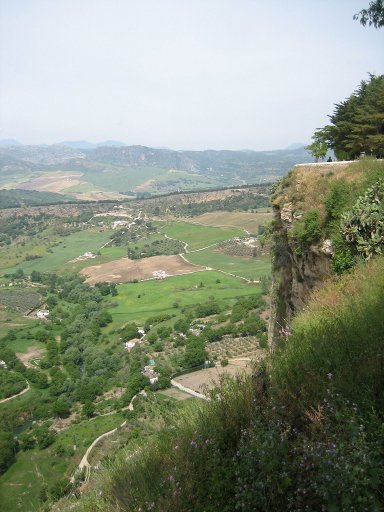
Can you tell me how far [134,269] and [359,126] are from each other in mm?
71985

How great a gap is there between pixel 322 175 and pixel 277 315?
475cm

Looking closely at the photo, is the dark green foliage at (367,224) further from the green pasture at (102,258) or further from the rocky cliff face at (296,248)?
the green pasture at (102,258)

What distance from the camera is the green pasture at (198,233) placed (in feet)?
329

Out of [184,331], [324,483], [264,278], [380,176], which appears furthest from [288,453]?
[264,278]

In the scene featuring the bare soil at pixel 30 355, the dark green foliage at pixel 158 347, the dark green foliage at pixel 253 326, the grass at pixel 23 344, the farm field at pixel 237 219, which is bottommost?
the bare soil at pixel 30 355

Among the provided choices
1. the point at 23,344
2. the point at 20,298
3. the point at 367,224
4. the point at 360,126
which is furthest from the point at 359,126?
the point at 20,298

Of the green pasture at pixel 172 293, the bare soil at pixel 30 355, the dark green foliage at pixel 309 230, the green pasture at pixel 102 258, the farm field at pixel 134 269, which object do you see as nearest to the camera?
the dark green foliage at pixel 309 230

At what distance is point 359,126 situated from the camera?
1684 cm

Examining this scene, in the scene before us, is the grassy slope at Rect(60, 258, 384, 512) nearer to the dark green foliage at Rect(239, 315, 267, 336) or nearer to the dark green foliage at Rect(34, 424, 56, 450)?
the dark green foliage at Rect(34, 424, 56, 450)

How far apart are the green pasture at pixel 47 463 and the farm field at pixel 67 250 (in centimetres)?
6250

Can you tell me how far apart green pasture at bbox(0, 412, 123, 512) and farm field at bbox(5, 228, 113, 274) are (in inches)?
2461

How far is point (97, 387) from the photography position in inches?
1683

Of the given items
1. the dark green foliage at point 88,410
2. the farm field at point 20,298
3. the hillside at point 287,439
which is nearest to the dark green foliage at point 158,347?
the dark green foliage at point 88,410

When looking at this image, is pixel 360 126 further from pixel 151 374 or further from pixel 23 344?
pixel 23 344
